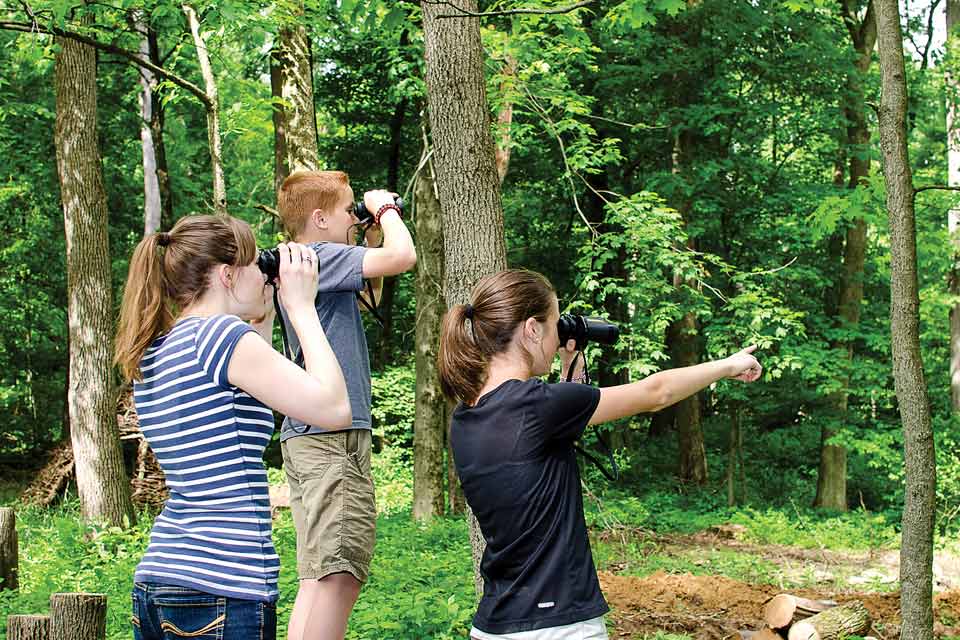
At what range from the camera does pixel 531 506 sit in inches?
92.9

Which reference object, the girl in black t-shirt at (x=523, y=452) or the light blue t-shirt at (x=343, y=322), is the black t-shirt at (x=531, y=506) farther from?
the light blue t-shirt at (x=343, y=322)

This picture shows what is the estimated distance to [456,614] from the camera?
187 inches

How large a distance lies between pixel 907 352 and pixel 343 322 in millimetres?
2490

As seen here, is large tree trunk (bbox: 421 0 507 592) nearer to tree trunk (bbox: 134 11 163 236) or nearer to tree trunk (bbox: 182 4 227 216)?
tree trunk (bbox: 182 4 227 216)

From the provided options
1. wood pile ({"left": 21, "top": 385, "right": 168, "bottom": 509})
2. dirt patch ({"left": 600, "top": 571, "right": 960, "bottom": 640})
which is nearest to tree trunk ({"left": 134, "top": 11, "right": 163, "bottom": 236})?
wood pile ({"left": 21, "top": 385, "right": 168, "bottom": 509})

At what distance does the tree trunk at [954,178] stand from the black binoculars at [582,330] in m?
12.4

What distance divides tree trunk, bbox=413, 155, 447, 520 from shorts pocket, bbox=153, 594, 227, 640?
8543 mm

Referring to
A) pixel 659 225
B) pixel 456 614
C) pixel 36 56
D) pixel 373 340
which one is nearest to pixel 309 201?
pixel 456 614

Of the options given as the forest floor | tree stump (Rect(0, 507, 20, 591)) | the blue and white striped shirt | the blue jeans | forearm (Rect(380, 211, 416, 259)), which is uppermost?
forearm (Rect(380, 211, 416, 259))

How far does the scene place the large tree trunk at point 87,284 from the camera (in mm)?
9039

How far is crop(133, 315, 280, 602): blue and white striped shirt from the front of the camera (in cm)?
212

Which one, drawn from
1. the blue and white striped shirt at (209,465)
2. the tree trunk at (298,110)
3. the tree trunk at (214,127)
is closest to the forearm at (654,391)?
the blue and white striped shirt at (209,465)

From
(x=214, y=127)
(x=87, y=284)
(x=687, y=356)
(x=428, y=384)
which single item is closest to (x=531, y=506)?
(x=214, y=127)

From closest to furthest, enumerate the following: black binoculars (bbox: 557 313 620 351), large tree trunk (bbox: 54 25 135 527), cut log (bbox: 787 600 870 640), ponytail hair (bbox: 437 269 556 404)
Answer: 1. ponytail hair (bbox: 437 269 556 404)
2. black binoculars (bbox: 557 313 620 351)
3. cut log (bbox: 787 600 870 640)
4. large tree trunk (bbox: 54 25 135 527)
